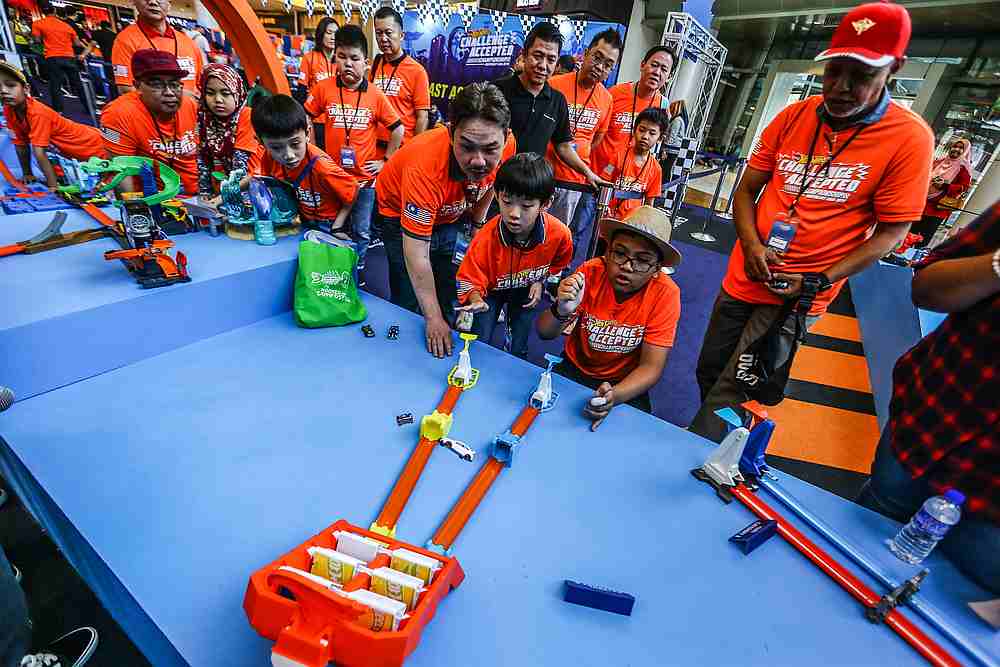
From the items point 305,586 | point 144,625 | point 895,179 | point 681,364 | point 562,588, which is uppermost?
point 895,179

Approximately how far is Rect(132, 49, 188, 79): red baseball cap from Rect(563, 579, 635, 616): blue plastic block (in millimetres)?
2869

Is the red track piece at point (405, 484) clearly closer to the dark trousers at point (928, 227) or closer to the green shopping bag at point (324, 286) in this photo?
the green shopping bag at point (324, 286)

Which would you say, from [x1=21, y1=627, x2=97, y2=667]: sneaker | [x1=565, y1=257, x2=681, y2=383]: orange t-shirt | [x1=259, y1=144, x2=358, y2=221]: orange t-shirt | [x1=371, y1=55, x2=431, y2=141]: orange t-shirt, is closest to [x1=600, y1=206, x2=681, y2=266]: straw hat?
[x1=565, y1=257, x2=681, y2=383]: orange t-shirt

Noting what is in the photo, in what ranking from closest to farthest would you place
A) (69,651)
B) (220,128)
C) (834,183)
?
(69,651) → (834,183) → (220,128)

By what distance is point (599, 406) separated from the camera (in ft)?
4.27

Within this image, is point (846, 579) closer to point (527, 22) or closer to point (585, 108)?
point (585, 108)

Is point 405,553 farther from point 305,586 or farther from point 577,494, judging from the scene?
point 577,494

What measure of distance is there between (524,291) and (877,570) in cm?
153

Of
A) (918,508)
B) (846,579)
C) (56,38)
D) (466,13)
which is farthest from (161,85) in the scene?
(56,38)

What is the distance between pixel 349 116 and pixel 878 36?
2791mm

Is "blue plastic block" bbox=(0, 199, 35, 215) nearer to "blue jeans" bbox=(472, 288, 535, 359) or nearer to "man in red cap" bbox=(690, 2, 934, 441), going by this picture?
"blue jeans" bbox=(472, 288, 535, 359)

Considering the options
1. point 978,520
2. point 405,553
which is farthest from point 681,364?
point 405,553

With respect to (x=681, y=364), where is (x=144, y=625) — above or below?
above

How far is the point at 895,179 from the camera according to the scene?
4.69 ft
